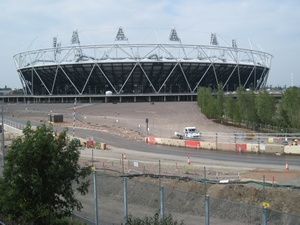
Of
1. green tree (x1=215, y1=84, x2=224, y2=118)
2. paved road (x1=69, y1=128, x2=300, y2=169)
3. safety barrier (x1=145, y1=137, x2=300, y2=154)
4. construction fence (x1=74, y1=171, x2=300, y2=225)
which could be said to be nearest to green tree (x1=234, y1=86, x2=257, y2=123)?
green tree (x1=215, y1=84, x2=224, y2=118)

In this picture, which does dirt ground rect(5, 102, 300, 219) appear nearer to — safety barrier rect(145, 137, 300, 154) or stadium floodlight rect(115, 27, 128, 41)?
Answer: safety barrier rect(145, 137, 300, 154)

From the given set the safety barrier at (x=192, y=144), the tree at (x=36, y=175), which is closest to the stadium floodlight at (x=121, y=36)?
the safety barrier at (x=192, y=144)

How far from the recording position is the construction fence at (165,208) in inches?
431

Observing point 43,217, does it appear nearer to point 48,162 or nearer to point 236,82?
point 48,162

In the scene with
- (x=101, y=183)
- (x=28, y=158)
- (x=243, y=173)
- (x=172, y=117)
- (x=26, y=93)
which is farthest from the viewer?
(x=26, y=93)

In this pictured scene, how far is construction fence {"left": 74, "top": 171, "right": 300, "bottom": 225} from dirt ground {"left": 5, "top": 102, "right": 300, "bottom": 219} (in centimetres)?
129

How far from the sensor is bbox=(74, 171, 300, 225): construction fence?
1095 centimetres

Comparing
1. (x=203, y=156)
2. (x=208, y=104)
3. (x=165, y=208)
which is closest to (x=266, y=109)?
(x=208, y=104)

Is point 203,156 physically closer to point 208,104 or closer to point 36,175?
point 36,175

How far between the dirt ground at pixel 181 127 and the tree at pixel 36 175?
7.61m

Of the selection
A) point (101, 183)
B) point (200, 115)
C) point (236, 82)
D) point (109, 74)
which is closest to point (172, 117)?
point (200, 115)

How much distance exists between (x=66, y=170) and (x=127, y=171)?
433 inches

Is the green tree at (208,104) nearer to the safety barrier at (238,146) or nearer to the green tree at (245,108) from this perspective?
the green tree at (245,108)

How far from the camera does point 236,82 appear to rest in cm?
10350
